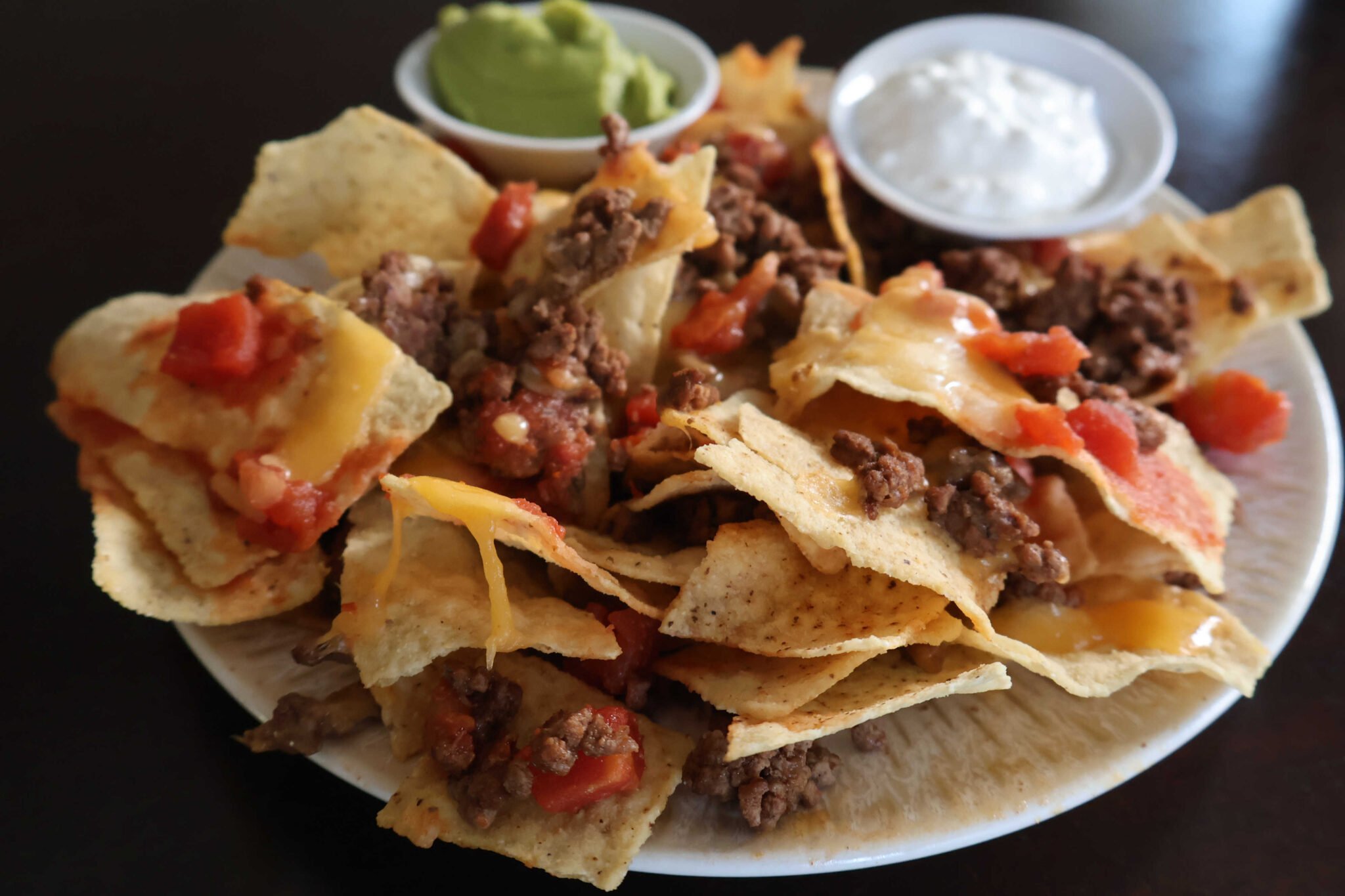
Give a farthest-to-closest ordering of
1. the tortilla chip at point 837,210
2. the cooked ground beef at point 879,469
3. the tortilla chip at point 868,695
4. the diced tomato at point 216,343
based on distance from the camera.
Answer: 1. the tortilla chip at point 837,210
2. the diced tomato at point 216,343
3. the cooked ground beef at point 879,469
4. the tortilla chip at point 868,695

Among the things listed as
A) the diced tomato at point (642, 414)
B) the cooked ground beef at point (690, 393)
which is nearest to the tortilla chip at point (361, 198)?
the diced tomato at point (642, 414)

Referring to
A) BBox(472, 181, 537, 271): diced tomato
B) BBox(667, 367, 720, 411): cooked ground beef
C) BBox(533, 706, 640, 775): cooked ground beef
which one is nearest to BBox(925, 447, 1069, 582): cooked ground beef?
BBox(667, 367, 720, 411): cooked ground beef

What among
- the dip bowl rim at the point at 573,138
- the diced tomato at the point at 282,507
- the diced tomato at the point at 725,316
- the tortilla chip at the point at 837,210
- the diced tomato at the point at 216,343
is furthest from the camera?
the dip bowl rim at the point at 573,138

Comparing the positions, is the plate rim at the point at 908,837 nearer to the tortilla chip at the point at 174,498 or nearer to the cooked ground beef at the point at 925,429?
the tortilla chip at the point at 174,498

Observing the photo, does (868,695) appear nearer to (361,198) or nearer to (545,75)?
(361,198)

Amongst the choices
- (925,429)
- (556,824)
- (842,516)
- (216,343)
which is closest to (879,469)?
(842,516)

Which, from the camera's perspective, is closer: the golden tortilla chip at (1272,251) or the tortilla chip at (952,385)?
the tortilla chip at (952,385)
